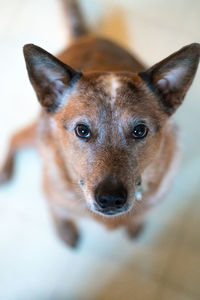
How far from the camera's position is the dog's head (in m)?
1.50

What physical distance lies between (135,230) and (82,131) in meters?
1.00

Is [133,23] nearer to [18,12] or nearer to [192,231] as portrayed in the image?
[18,12]

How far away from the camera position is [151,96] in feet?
5.48

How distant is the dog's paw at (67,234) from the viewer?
232 cm

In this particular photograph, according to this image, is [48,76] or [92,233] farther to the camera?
[92,233]

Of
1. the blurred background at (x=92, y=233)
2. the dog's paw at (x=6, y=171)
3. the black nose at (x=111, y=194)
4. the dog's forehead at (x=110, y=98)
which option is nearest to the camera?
the black nose at (x=111, y=194)

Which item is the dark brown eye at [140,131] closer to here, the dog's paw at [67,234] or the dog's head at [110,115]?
the dog's head at [110,115]

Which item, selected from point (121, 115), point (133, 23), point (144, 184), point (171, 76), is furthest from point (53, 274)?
point (133, 23)

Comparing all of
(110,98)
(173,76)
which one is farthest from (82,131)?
(173,76)

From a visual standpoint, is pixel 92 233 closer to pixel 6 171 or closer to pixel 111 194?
pixel 6 171

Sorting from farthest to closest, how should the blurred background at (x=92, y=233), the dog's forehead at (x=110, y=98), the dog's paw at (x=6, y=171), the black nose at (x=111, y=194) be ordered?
the dog's paw at (x=6, y=171) → the blurred background at (x=92, y=233) → the dog's forehead at (x=110, y=98) → the black nose at (x=111, y=194)

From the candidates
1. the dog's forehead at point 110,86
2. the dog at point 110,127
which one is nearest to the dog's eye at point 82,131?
the dog at point 110,127

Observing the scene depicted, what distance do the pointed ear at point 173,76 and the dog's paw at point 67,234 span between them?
42.1 inches

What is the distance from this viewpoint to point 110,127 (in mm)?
1550
